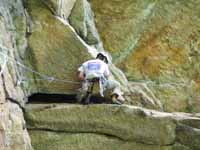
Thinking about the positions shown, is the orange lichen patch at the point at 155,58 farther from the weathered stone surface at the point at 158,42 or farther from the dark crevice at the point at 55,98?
the dark crevice at the point at 55,98

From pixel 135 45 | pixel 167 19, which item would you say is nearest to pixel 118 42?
pixel 135 45

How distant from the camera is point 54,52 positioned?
14000mm

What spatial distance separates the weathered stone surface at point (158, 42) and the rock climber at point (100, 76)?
238 centimetres

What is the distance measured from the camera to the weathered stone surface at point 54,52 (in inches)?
544

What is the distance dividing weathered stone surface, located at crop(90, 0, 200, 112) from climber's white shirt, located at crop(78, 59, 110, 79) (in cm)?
273

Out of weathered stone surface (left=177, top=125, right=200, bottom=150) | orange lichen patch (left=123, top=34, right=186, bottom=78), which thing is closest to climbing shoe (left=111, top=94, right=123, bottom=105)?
weathered stone surface (left=177, top=125, right=200, bottom=150)

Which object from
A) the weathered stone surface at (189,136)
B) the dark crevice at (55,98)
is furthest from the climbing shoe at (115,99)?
the weathered stone surface at (189,136)

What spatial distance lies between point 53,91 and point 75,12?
273cm

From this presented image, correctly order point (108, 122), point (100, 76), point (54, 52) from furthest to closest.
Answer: point (54, 52)
point (100, 76)
point (108, 122)

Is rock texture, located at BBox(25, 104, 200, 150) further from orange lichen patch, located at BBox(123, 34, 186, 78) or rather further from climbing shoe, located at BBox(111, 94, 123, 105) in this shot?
orange lichen patch, located at BBox(123, 34, 186, 78)

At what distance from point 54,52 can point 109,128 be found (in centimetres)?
283

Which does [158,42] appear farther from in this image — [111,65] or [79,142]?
[79,142]

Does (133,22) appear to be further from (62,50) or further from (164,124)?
(164,124)

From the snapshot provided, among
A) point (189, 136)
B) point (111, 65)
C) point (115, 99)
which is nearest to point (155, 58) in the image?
point (111, 65)
